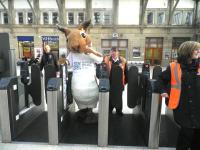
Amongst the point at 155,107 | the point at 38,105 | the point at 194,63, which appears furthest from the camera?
the point at 38,105

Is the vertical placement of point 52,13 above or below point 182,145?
above

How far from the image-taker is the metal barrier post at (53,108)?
101 inches

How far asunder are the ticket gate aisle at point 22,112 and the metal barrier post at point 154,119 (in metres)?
1.39

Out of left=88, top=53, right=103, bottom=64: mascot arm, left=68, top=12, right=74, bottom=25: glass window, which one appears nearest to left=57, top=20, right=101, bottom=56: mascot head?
left=88, top=53, right=103, bottom=64: mascot arm

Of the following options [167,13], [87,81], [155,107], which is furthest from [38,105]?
[167,13]

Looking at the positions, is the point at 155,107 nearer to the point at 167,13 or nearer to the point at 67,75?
the point at 67,75

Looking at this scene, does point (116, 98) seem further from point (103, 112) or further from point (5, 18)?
point (5, 18)

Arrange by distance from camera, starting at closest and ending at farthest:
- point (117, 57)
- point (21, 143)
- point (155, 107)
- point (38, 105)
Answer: point (155, 107), point (21, 143), point (117, 57), point (38, 105)

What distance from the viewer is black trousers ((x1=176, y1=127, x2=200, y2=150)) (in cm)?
213

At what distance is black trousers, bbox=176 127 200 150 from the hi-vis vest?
283 mm

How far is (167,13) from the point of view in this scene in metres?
14.4

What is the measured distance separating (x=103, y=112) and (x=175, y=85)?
0.94 metres

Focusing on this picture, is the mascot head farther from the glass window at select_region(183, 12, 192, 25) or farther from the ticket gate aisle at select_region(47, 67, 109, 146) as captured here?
the glass window at select_region(183, 12, 192, 25)

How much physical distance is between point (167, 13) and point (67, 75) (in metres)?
12.6
